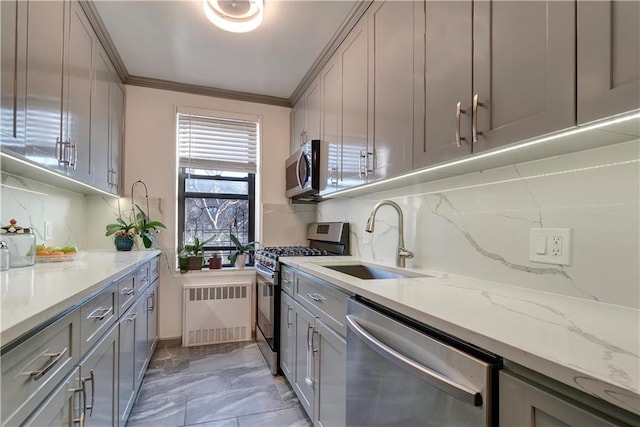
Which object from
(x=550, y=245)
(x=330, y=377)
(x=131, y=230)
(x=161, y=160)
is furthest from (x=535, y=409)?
(x=161, y=160)

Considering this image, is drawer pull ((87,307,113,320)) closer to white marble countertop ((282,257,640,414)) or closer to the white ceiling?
white marble countertop ((282,257,640,414))

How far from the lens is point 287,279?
2207mm

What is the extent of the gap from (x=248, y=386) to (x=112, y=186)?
1882mm

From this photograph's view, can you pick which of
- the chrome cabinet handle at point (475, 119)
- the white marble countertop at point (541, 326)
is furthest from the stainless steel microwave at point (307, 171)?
the chrome cabinet handle at point (475, 119)

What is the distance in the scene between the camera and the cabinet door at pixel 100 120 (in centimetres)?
214

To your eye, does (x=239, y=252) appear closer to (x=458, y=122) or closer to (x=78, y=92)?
(x=78, y=92)

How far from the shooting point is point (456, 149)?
1175 millimetres

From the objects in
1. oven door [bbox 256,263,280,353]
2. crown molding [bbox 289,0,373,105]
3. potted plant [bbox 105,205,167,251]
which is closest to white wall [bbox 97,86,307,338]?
potted plant [bbox 105,205,167,251]

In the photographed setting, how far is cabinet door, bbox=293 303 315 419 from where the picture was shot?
1.72 metres

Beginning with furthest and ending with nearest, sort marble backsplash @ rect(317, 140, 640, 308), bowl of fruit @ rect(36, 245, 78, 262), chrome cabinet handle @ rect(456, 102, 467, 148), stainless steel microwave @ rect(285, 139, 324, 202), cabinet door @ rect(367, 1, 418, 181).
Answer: stainless steel microwave @ rect(285, 139, 324, 202), bowl of fruit @ rect(36, 245, 78, 262), cabinet door @ rect(367, 1, 418, 181), chrome cabinet handle @ rect(456, 102, 467, 148), marble backsplash @ rect(317, 140, 640, 308)

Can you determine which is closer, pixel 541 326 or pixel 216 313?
pixel 541 326

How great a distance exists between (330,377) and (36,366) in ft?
3.61

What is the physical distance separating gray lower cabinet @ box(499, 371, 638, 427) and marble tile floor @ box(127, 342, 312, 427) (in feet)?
4.98

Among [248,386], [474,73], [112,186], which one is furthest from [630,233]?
[112,186]
